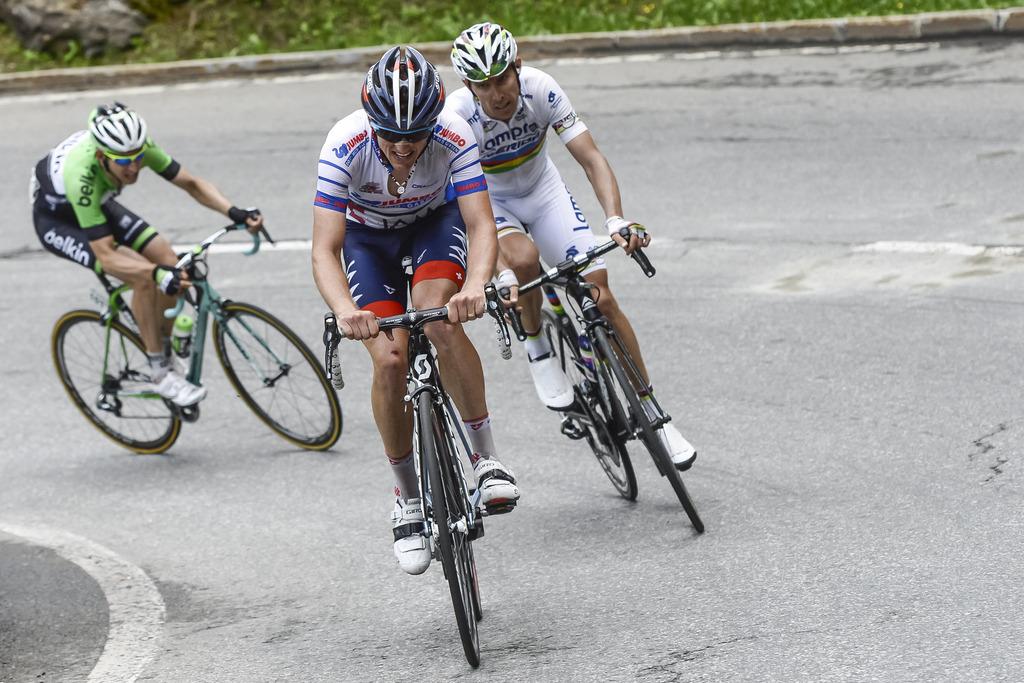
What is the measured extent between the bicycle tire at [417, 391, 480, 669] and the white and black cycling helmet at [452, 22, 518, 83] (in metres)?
1.65

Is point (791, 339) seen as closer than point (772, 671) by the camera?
No

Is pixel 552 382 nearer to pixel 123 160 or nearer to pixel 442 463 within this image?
pixel 442 463

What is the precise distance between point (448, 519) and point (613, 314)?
1.54 meters

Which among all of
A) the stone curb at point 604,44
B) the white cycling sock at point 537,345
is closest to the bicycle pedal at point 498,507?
the white cycling sock at point 537,345

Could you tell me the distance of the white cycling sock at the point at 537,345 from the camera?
6805mm

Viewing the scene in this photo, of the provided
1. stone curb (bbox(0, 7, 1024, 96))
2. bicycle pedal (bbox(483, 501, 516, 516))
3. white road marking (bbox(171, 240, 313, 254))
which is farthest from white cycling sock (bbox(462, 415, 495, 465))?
stone curb (bbox(0, 7, 1024, 96))

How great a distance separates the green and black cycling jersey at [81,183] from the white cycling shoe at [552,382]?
105 inches

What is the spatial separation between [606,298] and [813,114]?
257 inches

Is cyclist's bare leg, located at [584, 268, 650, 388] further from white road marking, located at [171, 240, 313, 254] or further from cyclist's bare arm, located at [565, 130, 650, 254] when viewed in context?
white road marking, located at [171, 240, 313, 254]

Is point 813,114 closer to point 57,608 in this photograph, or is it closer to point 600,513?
point 600,513

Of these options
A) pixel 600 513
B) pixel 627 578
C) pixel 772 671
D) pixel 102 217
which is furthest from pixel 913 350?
pixel 102 217

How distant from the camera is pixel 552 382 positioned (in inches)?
268

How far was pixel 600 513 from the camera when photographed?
6793 mm

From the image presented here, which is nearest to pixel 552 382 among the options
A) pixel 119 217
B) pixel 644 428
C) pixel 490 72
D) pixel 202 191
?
pixel 644 428
